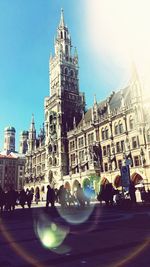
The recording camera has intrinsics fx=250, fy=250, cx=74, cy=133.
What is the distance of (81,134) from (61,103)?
11661 millimetres

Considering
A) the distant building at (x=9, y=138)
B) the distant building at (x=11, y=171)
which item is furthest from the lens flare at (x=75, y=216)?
the distant building at (x=9, y=138)

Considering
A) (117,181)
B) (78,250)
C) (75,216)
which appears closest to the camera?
(78,250)

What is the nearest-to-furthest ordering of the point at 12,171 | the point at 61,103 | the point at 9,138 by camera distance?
the point at 61,103 < the point at 12,171 < the point at 9,138

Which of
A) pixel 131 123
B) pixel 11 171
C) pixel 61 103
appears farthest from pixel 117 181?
pixel 11 171

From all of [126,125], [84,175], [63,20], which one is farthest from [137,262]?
[63,20]

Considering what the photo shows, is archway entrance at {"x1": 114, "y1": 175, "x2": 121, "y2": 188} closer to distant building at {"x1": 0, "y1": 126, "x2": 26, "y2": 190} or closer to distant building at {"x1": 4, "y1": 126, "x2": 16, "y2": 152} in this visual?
distant building at {"x1": 0, "y1": 126, "x2": 26, "y2": 190}

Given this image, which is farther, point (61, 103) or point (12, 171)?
point (12, 171)

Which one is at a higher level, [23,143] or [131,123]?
[23,143]

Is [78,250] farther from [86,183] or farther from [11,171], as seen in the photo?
[11,171]

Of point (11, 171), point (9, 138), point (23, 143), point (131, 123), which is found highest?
point (9, 138)

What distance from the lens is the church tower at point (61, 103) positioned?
58.6 meters

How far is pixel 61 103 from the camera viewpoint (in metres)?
61.8

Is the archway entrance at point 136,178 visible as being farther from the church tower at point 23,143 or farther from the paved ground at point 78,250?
the church tower at point 23,143

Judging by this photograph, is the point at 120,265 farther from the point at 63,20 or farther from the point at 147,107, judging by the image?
the point at 63,20
